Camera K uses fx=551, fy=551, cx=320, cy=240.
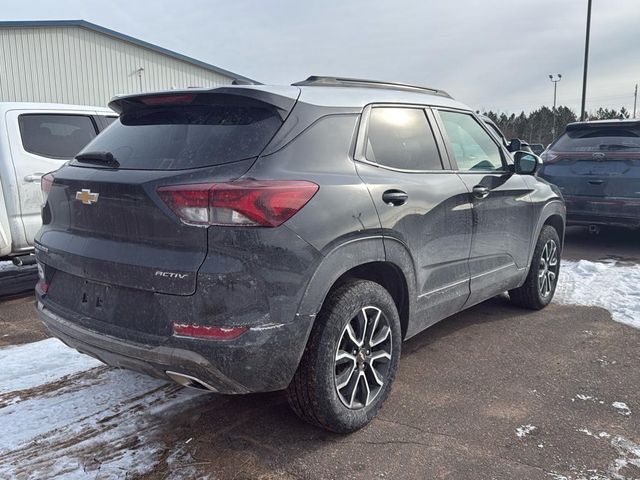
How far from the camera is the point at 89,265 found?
2.69 m

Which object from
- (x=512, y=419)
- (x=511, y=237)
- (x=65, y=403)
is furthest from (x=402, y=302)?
(x=65, y=403)

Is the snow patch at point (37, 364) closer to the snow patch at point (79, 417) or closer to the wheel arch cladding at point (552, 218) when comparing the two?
the snow patch at point (79, 417)

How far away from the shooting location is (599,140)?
772cm

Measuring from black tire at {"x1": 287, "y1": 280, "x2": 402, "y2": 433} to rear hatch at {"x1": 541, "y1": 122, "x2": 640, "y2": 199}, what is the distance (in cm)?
571

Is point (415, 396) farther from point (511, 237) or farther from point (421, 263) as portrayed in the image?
point (511, 237)

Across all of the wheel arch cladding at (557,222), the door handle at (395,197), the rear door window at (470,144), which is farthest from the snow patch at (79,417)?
the wheel arch cladding at (557,222)

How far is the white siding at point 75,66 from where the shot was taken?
1845 centimetres

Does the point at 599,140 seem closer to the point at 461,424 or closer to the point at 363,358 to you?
the point at 461,424

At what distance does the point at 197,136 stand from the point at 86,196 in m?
0.64

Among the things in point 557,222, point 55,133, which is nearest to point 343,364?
point 557,222

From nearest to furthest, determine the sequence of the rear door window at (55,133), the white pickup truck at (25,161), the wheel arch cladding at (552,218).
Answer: the wheel arch cladding at (552,218), the white pickup truck at (25,161), the rear door window at (55,133)

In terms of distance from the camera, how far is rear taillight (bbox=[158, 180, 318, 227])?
7.78 ft

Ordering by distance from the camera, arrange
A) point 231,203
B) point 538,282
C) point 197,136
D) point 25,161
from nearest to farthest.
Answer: point 231,203 → point 197,136 → point 538,282 → point 25,161

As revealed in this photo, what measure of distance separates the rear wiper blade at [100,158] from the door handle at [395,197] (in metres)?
1.40
